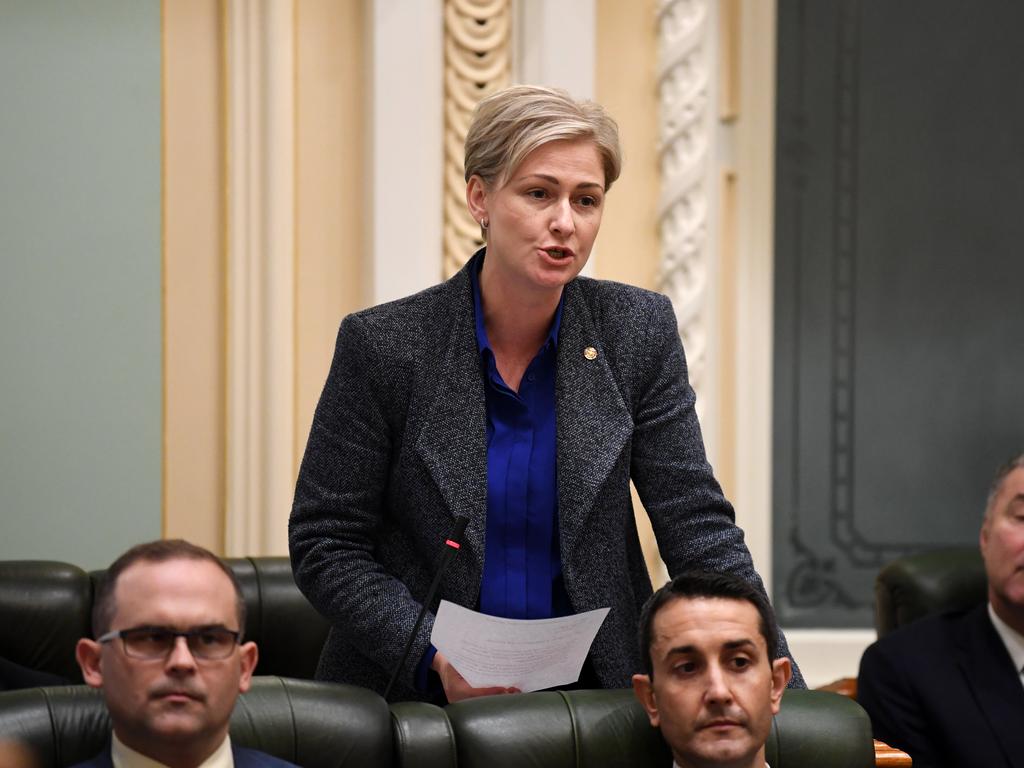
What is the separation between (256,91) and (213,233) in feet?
1.25

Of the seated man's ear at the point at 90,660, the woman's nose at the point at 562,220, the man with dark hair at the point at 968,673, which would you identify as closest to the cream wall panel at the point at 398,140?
the man with dark hair at the point at 968,673

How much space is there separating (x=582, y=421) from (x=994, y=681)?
3.63 ft

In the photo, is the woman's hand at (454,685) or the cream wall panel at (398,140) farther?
the cream wall panel at (398,140)

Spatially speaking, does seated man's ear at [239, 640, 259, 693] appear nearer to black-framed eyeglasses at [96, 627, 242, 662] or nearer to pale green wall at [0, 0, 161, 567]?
black-framed eyeglasses at [96, 627, 242, 662]

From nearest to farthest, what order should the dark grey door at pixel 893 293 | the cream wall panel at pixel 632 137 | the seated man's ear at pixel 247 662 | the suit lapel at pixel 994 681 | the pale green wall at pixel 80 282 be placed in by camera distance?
the seated man's ear at pixel 247 662 → the suit lapel at pixel 994 681 → the pale green wall at pixel 80 282 → the cream wall panel at pixel 632 137 → the dark grey door at pixel 893 293

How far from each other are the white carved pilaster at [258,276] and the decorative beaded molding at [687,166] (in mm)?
996

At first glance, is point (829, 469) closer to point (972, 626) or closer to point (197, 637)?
point (972, 626)

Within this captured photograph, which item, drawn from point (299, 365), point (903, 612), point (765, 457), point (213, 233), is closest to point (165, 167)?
point (213, 233)

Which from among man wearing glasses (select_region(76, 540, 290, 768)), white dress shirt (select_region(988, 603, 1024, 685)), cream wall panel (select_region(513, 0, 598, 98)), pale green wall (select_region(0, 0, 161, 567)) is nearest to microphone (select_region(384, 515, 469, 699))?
man wearing glasses (select_region(76, 540, 290, 768))

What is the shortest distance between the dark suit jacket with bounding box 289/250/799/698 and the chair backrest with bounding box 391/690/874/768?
0.37 ft

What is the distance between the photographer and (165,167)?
3883mm

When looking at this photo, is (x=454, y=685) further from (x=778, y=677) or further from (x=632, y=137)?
(x=632, y=137)

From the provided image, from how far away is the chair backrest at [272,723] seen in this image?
1.87m

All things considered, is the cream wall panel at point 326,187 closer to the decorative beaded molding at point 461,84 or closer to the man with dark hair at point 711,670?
the decorative beaded molding at point 461,84
